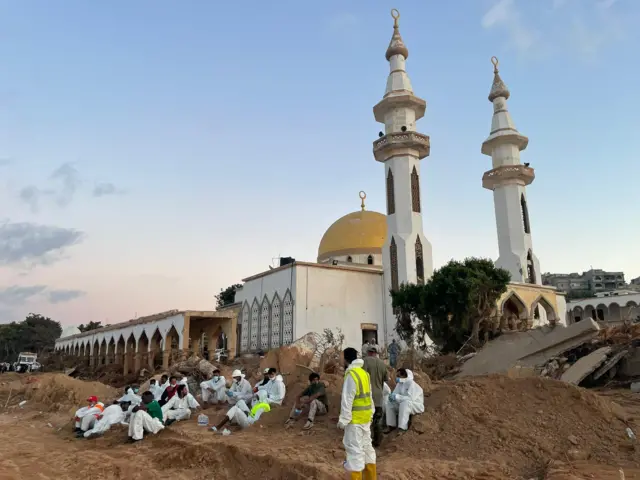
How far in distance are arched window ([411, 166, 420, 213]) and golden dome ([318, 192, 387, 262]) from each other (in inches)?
244

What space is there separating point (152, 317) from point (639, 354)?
Result: 22397 millimetres

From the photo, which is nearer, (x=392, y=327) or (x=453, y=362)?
(x=453, y=362)

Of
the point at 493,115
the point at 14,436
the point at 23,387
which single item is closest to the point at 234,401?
the point at 14,436

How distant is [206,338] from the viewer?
91.2 feet

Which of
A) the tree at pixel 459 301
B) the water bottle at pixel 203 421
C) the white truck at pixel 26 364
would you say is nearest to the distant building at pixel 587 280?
the tree at pixel 459 301

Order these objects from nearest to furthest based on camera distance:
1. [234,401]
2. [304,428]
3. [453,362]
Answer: [304,428] → [234,401] → [453,362]

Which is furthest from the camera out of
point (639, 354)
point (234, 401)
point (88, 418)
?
point (639, 354)

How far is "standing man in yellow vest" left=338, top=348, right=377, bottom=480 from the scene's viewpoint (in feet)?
17.6

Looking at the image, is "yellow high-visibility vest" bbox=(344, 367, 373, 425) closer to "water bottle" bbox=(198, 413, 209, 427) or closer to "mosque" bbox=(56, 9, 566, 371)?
"water bottle" bbox=(198, 413, 209, 427)

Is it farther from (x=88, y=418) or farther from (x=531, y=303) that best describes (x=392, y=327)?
(x=88, y=418)

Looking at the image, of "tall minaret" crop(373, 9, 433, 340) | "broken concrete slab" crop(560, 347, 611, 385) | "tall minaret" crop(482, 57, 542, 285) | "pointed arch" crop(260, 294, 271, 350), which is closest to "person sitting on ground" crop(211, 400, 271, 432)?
"broken concrete slab" crop(560, 347, 611, 385)

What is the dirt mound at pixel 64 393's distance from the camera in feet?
53.6

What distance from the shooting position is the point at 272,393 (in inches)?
430

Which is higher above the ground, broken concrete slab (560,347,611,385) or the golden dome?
the golden dome
